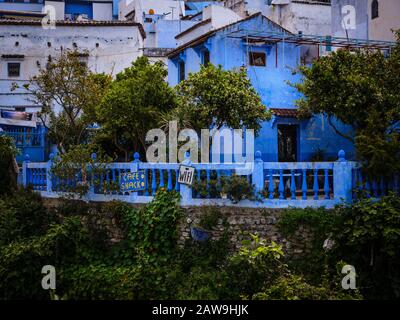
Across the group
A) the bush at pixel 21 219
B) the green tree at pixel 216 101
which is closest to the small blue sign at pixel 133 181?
the bush at pixel 21 219

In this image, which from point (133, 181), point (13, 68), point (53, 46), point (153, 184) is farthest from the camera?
point (53, 46)

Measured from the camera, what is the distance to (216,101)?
13789 mm

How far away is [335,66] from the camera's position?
13.5 metres

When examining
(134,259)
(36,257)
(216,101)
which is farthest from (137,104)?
(36,257)

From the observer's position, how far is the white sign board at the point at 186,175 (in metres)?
11.4

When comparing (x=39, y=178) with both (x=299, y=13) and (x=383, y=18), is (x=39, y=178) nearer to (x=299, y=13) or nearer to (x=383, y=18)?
(x=383, y=18)

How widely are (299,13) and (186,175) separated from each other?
16.6 meters

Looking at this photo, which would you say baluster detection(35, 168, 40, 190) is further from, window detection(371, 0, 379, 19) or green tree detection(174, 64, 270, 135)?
window detection(371, 0, 379, 19)

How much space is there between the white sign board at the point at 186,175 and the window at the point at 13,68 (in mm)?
18141

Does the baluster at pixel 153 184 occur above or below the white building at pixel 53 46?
below

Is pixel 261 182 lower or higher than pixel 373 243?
higher

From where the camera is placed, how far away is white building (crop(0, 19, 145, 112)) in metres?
26.1

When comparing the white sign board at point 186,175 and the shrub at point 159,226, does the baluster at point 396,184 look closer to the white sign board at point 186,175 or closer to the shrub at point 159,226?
the white sign board at point 186,175

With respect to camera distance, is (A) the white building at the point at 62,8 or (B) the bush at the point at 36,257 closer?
(B) the bush at the point at 36,257
